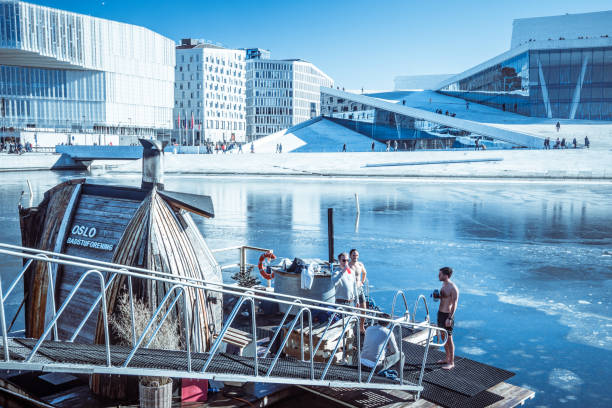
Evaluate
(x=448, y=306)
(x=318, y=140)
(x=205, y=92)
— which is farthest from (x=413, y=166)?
(x=205, y=92)

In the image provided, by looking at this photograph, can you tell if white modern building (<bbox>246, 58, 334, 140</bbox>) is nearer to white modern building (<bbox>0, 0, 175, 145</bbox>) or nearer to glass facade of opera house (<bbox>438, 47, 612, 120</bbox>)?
white modern building (<bbox>0, 0, 175, 145</bbox>)

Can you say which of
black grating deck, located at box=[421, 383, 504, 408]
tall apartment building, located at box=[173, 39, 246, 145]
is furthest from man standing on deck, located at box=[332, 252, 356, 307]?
tall apartment building, located at box=[173, 39, 246, 145]

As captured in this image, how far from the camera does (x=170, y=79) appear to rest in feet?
344

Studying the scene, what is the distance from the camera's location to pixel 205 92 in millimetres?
124875

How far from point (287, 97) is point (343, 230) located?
116769 millimetres

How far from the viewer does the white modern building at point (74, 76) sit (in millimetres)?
79812

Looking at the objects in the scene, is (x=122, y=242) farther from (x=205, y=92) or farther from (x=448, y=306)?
(x=205, y=92)

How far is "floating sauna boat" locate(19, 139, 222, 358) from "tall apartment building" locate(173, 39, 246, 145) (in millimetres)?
113786

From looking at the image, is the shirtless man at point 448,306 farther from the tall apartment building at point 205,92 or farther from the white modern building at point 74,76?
the tall apartment building at point 205,92

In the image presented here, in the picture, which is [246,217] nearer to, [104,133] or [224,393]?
[224,393]

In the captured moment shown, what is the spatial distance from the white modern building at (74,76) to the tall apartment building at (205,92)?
22898mm

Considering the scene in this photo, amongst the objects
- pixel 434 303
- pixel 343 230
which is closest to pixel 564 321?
pixel 434 303

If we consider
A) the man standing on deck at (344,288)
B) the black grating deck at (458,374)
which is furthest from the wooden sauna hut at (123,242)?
the black grating deck at (458,374)

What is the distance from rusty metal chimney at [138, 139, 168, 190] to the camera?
8898mm
